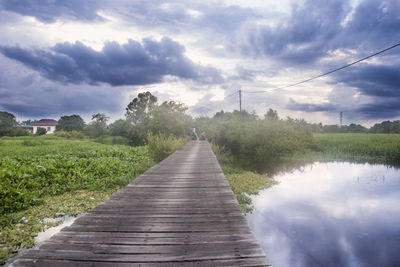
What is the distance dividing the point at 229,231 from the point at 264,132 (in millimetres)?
21405

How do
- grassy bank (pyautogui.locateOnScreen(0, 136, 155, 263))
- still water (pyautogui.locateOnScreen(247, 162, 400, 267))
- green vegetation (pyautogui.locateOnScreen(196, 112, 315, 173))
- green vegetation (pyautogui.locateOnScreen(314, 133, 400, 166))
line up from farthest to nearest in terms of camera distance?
green vegetation (pyautogui.locateOnScreen(196, 112, 315, 173)) → green vegetation (pyautogui.locateOnScreen(314, 133, 400, 166)) → still water (pyautogui.locateOnScreen(247, 162, 400, 267)) → grassy bank (pyautogui.locateOnScreen(0, 136, 155, 263))

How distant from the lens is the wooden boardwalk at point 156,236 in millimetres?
2189

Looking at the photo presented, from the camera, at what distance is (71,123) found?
196ft

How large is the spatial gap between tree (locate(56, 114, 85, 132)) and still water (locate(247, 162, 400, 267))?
189 feet

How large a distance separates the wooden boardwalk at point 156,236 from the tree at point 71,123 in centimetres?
5926

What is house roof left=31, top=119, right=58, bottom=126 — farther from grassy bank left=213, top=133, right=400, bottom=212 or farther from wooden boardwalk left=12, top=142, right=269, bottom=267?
wooden boardwalk left=12, top=142, right=269, bottom=267

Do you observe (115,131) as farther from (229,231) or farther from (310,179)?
(229,231)

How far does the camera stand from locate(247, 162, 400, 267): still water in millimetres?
4653

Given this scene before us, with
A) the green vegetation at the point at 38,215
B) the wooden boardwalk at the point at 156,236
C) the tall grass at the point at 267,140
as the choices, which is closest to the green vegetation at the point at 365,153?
the tall grass at the point at 267,140

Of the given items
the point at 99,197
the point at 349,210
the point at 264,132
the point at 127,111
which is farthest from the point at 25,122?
the point at 349,210

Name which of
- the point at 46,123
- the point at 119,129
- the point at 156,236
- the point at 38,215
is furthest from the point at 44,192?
the point at 46,123

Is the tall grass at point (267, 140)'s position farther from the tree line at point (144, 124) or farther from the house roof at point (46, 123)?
the house roof at point (46, 123)

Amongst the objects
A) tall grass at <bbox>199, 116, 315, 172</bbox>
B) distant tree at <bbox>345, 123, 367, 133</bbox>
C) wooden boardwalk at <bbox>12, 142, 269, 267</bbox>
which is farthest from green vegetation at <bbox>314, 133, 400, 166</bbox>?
distant tree at <bbox>345, 123, 367, 133</bbox>

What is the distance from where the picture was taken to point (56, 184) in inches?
283
